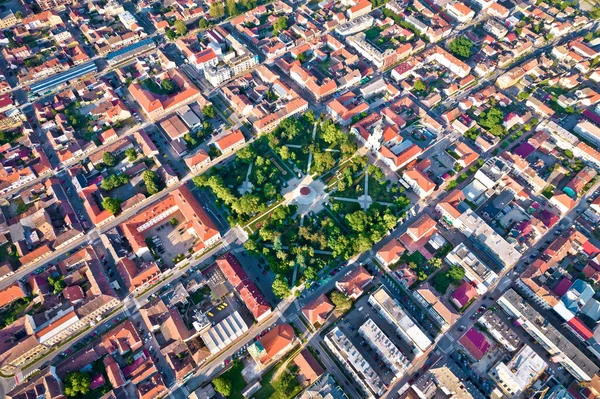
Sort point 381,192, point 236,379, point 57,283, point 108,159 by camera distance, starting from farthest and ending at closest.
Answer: point 108,159, point 381,192, point 57,283, point 236,379

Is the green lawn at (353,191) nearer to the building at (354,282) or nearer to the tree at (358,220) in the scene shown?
the tree at (358,220)

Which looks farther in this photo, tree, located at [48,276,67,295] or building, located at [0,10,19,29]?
building, located at [0,10,19,29]

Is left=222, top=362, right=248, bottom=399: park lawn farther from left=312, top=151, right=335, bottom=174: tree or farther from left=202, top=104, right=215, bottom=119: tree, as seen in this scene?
left=202, top=104, right=215, bottom=119: tree

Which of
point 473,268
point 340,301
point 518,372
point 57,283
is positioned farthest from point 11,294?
point 518,372

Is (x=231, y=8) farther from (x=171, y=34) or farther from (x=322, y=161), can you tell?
(x=322, y=161)

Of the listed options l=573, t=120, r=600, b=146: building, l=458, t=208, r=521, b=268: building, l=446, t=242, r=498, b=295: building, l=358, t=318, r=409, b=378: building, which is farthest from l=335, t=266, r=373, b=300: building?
l=573, t=120, r=600, b=146: building
